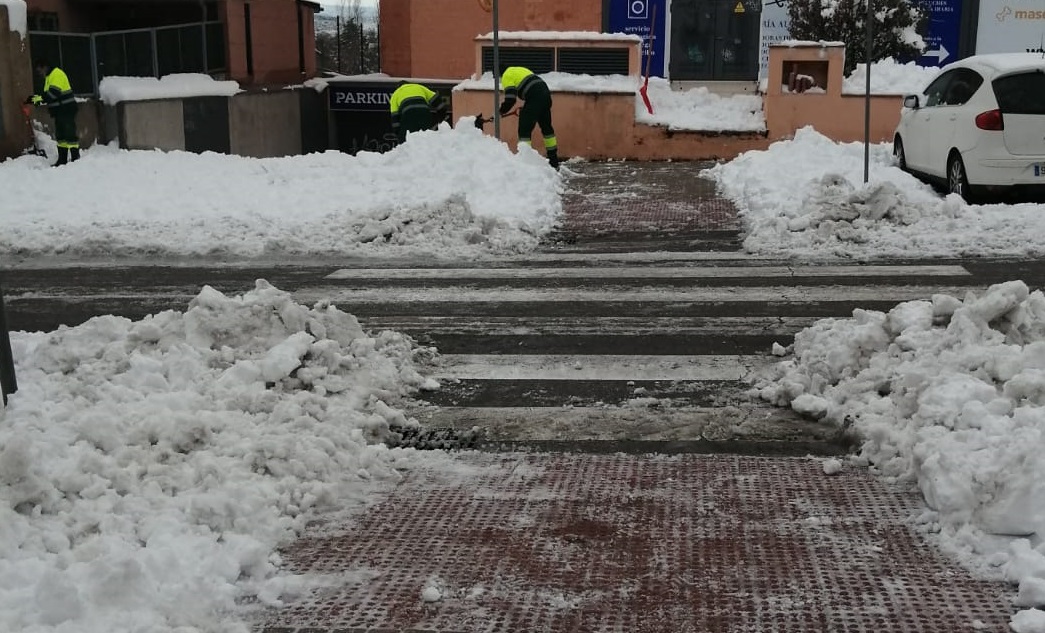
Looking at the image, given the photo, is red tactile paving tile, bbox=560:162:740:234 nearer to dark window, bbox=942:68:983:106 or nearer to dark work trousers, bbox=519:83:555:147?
dark work trousers, bbox=519:83:555:147

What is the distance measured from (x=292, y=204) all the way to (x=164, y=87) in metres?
11.7

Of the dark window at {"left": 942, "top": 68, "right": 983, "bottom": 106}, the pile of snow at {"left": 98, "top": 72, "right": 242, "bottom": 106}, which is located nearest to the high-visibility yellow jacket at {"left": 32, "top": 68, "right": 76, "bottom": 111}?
the pile of snow at {"left": 98, "top": 72, "right": 242, "bottom": 106}

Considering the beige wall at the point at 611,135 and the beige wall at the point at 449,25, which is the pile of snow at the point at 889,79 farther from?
the beige wall at the point at 449,25

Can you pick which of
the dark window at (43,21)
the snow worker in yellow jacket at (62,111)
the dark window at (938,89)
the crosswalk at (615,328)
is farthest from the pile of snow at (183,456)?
the dark window at (43,21)

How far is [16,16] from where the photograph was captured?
17781 mm

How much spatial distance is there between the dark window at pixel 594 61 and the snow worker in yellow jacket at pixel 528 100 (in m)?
3.59

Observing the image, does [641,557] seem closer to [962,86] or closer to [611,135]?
[962,86]

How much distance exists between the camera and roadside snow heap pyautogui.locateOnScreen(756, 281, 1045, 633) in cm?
412

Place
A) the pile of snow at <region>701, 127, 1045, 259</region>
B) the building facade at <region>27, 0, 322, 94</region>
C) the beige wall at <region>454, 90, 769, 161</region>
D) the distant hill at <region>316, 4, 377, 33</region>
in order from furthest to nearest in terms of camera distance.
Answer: the distant hill at <region>316, 4, 377, 33</region>
the building facade at <region>27, 0, 322, 94</region>
the beige wall at <region>454, 90, 769, 161</region>
the pile of snow at <region>701, 127, 1045, 259</region>

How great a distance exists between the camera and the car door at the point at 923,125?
45.9ft

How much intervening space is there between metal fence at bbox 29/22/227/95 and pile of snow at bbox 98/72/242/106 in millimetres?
319

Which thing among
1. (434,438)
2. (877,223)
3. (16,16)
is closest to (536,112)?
(877,223)

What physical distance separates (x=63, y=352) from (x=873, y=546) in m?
3.99

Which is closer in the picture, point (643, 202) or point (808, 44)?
point (643, 202)
